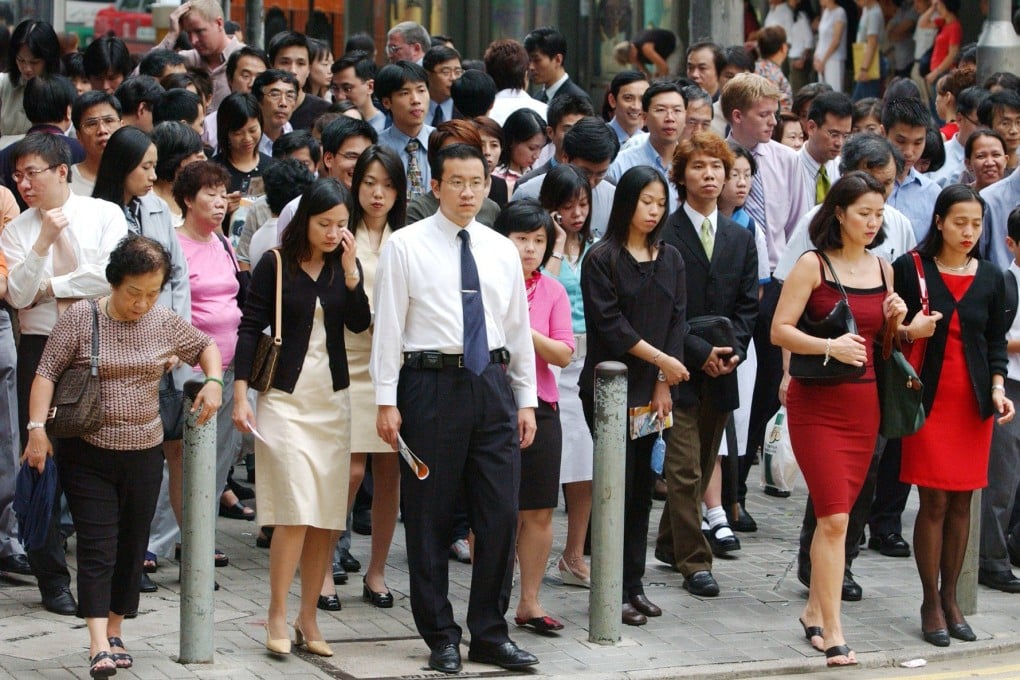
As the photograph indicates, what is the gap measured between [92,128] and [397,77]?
1983 millimetres

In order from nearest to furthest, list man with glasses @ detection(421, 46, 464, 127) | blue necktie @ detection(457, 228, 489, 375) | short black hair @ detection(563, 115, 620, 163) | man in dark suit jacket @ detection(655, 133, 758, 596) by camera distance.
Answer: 1. blue necktie @ detection(457, 228, 489, 375)
2. man in dark suit jacket @ detection(655, 133, 758, 596)
3. short black hair @ detection(563, 115, 620, 163)
4. man with glasses @ detection(421, 46, 464, 127)

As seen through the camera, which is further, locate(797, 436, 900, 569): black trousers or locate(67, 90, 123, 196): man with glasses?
locate(67, 90, 123, 196): man with glasses

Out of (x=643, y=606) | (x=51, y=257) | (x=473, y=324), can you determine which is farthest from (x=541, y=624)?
(x=51, y=257)

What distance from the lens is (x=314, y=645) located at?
7387mm

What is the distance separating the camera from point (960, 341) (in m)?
8.30

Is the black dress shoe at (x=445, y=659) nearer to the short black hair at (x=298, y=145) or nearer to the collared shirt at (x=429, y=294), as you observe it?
the collared shirt at (x=429, y=294)

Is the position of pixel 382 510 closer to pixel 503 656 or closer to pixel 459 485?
pixel 459 485

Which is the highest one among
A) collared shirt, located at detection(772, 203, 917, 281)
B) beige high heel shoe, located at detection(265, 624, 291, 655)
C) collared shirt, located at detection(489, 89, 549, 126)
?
collared shirt, located at detection(489, 89, 549, 126)

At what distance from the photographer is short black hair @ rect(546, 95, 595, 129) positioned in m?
10.4

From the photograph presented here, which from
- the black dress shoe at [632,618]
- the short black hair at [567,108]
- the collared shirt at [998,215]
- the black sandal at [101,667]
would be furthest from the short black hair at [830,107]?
the black sandal at [101,667]

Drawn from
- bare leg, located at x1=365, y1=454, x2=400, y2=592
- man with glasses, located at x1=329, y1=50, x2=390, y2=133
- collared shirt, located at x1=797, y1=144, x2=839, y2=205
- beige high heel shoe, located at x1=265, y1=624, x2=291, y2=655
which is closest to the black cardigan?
bare leg, located at x1=365, y1=454, x2=400, y2=592

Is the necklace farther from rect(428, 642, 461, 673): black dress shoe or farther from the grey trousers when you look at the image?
rect(428, 642, 461, 673): black dress shoe

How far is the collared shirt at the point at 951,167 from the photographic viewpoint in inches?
452

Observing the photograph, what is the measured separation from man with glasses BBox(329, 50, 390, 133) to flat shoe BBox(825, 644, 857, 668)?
5.62 meters
